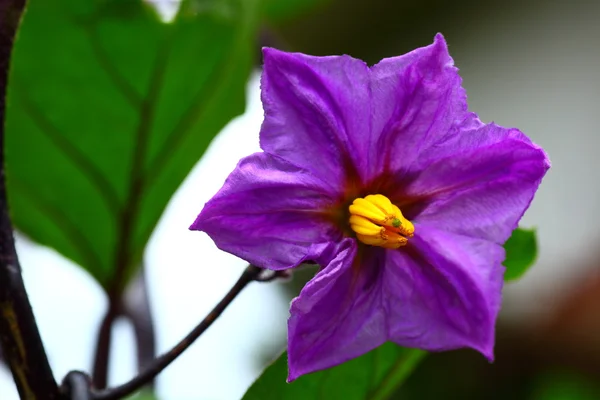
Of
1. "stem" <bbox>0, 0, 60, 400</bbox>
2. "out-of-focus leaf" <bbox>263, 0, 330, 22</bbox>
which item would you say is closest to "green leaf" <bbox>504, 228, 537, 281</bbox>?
"stem" <bbox>0, 0, 60, 400</bbox>

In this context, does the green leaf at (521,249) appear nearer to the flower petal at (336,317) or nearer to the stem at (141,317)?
the flower petal at (336,317)

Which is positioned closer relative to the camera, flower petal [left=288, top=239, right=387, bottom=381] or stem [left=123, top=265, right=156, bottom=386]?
flower petal [left=288, top=239, right=387, bottom=381]

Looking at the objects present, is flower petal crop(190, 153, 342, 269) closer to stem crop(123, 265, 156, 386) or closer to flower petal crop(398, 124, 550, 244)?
flower petal crop(398, 124, 550, 244)

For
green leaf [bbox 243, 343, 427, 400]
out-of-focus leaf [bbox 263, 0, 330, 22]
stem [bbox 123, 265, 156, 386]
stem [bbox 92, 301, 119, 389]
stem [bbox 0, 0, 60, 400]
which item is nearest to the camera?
stem [bbox 0, 0, 60, 400]

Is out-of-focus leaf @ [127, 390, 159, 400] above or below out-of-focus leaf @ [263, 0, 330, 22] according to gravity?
below

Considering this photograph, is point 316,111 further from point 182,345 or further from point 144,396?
point 144,396

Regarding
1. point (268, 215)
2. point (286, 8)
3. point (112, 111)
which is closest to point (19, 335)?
point (268, 215)
